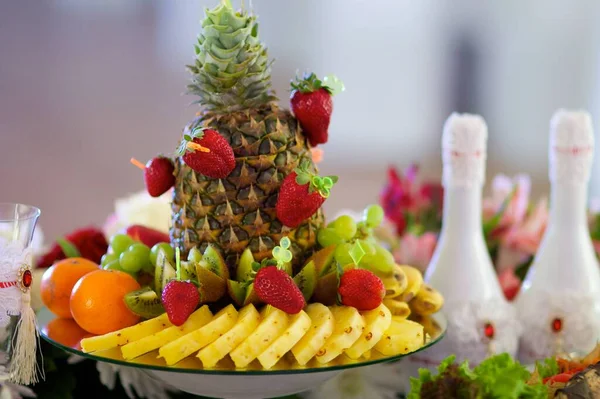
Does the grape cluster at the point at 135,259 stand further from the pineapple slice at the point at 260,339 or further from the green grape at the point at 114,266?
the pineapple slice at the point at 260,339

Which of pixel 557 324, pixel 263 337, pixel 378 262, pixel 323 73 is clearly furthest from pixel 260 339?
pixel 323 73

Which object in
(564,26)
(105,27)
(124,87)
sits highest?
(564,26)

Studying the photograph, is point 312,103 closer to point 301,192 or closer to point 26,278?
point 301,192

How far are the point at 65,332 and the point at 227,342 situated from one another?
221mm

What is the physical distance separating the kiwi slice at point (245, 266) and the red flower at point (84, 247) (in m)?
0.38

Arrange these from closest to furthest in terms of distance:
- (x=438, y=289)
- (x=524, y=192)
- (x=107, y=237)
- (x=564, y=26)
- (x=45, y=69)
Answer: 1. (x=438, y=289)
2. (x=107, y=237)
3. (x=524, y=192)
4. (x=45, y=69)
5. (x=564, y=26)

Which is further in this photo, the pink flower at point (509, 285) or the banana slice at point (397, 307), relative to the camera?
the pink flower at point (509, 285)

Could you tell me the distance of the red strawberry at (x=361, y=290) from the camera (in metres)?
0.75

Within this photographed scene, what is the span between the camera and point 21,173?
126 inches

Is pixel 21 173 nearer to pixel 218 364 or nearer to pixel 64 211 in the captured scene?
pixel 64 211

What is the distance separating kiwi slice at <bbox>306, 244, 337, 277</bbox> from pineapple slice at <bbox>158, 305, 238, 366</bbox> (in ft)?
0.46

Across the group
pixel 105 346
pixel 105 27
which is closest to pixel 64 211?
pixel 105 27

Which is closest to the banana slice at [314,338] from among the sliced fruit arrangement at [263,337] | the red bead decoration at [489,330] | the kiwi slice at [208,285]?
the sliced fruit arrangement at [263,337]

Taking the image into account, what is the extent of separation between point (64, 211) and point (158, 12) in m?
1.03
